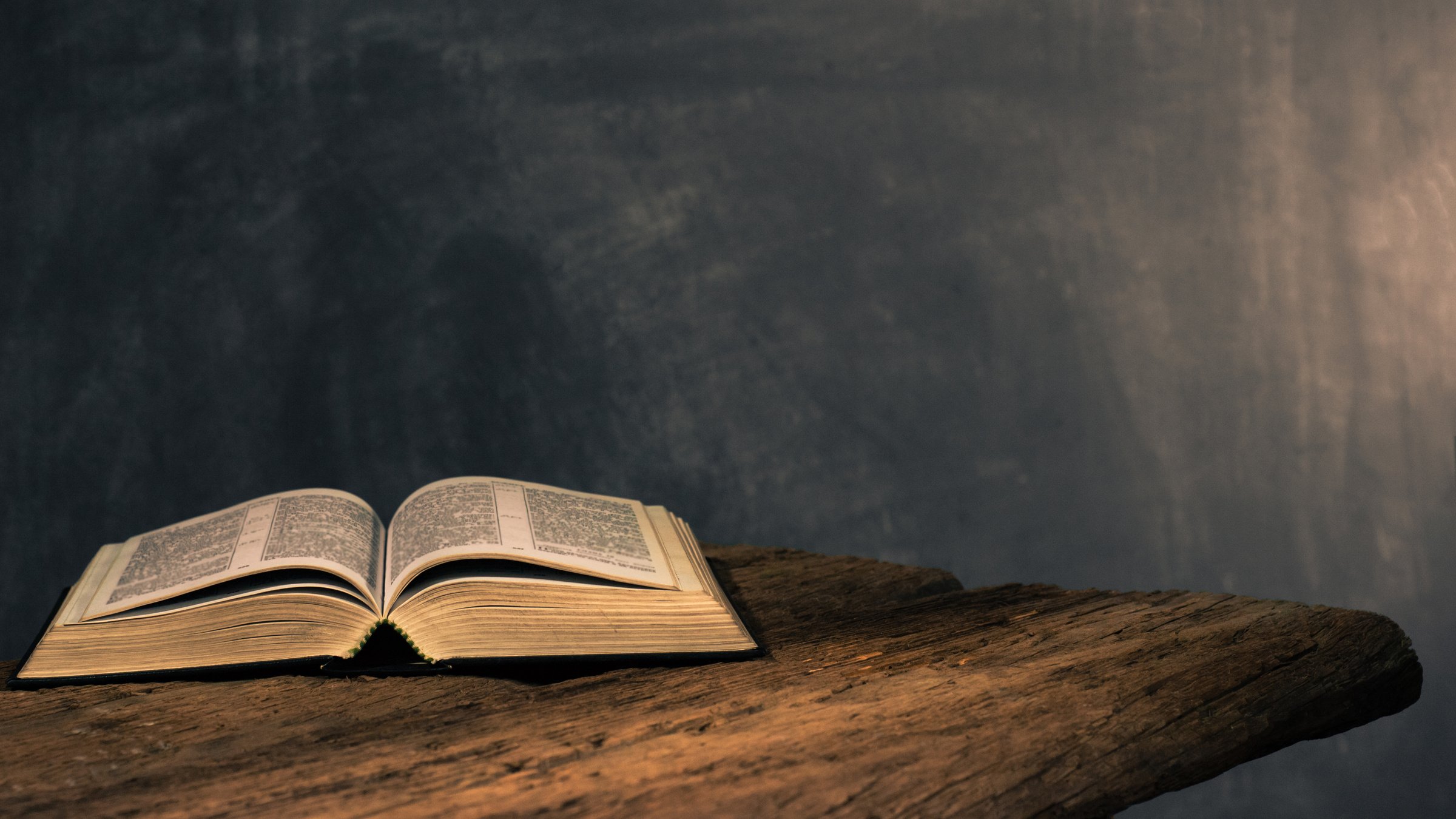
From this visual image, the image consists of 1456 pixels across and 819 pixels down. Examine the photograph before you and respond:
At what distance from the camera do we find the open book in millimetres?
1051

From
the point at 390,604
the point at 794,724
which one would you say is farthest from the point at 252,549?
the point at 794,724

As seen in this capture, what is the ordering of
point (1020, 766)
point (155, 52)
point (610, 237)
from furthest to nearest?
point (610, 237) < point (155, 52) < point (1020, 766)

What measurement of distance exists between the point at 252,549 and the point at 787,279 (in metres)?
1.60

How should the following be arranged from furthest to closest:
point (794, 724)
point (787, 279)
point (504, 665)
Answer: point (787, 279) → point (504, 665) → point (794, 724)

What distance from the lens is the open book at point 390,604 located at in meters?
1.05

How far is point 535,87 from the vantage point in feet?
8.22

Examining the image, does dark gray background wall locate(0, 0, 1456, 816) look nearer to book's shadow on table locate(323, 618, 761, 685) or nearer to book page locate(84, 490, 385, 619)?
book page locate(84, 490, 385, 619)

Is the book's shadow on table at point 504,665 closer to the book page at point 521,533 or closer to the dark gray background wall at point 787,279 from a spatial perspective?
the book page at point 521,533

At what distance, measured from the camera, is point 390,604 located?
1.07 metres

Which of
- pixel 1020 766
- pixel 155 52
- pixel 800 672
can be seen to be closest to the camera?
pixel 1020 766

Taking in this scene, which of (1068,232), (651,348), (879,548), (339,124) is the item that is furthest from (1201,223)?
(339,124)

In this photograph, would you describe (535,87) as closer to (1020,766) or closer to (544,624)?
(544,624)

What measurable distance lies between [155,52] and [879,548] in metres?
1.80

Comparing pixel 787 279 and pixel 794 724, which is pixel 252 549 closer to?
pixel 794 724
